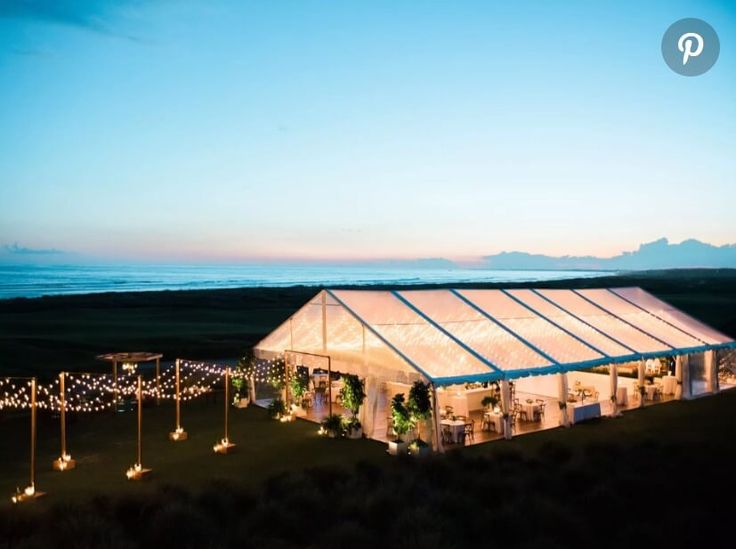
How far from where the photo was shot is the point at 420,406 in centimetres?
1297

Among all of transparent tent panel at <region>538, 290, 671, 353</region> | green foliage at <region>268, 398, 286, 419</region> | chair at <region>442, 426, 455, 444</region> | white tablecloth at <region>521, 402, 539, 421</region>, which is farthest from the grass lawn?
transparent tent panel at <region>538, 290, 671, 353</region>

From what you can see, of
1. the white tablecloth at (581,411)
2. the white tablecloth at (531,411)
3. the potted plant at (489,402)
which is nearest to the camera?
the white tablecloth at (581,411)

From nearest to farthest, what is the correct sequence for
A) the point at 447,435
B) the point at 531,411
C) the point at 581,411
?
the point at 447,435 → the point at 581,411 → the point at 531,411

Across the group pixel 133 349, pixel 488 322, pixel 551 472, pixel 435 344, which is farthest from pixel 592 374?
pixel 133 349

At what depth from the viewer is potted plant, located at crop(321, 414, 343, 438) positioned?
14633 mm

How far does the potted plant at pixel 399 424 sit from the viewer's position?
13.1 meters

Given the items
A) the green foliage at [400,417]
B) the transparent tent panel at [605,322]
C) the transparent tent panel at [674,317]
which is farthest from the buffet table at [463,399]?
the transparent tent panel at [674,317]

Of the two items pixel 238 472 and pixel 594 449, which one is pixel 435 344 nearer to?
pixel 594 449

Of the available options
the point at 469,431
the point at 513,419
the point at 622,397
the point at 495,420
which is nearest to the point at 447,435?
the point at 469,431

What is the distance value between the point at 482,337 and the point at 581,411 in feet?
9.93

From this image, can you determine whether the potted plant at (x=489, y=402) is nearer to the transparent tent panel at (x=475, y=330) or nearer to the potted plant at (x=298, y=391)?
the transparent tent panel at (x=475, y=330)

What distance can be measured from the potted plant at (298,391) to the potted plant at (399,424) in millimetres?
4135

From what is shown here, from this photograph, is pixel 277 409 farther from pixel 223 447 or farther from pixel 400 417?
pixel 400 417

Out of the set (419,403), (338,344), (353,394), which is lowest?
(353,394)
